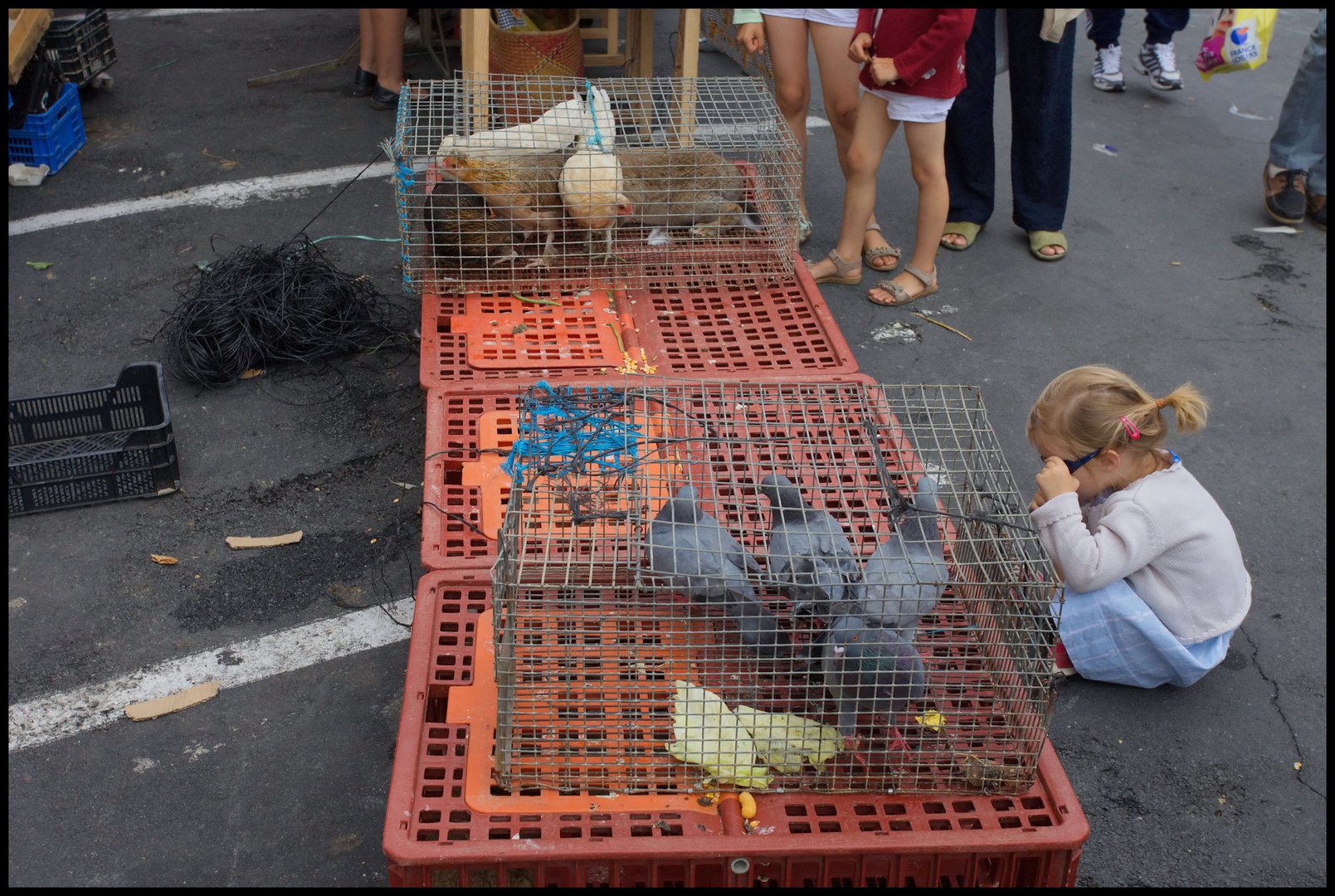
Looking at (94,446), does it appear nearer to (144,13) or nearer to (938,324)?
(938,324)

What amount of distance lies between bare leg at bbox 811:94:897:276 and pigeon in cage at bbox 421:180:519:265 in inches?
56.4

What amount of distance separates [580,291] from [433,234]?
57cm

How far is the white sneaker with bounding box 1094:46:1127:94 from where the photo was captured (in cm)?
678

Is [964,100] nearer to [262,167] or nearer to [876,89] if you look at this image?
[876,89]

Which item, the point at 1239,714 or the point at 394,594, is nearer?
the point at 1239,714

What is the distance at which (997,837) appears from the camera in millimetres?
2012

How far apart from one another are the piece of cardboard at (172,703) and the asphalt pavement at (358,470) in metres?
0.04

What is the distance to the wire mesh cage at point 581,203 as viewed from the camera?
3.68 meters

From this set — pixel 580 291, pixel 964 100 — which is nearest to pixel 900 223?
pixel 964 100

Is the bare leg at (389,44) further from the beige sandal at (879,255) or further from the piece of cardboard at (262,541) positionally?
the piece of cardboard at (262,541)

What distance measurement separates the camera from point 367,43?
6059 millimetres

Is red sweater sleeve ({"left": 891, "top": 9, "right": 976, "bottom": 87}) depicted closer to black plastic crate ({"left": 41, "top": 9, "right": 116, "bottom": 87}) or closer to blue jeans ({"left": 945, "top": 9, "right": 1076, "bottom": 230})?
blue jeans ({"left": 945, "top": 9, "right": 1076, "bottom": 230})

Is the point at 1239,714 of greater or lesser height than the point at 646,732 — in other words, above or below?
below

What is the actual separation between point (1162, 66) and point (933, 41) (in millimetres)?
4083
